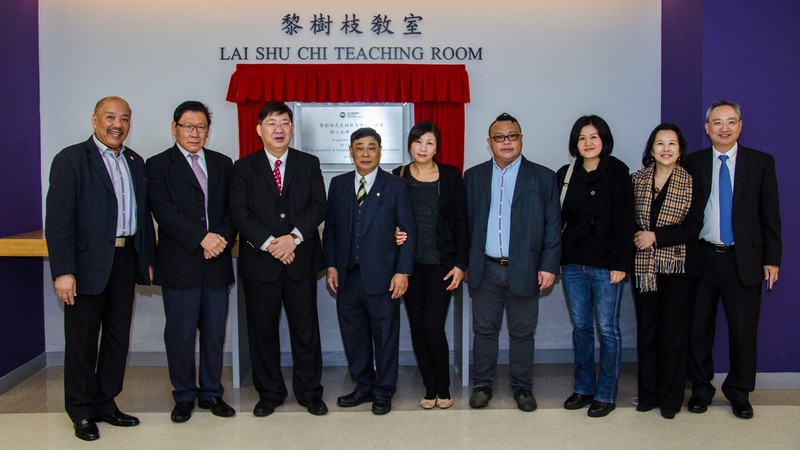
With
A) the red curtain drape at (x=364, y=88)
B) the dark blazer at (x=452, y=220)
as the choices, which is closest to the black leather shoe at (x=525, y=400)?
the dark blazer at (x=452, y=220)

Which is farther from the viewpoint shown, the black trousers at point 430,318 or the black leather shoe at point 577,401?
the black leather shoe at point 577,401

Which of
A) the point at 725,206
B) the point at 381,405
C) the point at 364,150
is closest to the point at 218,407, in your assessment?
the point at 381,405

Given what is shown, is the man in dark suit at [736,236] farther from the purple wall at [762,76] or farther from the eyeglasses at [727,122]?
the purple wall at [762,76]

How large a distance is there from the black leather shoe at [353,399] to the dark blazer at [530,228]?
1.02m

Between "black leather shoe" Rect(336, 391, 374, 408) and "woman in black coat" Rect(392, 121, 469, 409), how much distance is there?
19.6 inches

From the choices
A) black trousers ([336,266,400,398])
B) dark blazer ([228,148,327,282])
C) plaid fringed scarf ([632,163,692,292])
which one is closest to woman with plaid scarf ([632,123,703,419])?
plaid fringed scarf ([632,163,692,292])

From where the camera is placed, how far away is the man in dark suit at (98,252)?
10.6 ft

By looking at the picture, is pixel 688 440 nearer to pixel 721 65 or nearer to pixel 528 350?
pixel 528 350

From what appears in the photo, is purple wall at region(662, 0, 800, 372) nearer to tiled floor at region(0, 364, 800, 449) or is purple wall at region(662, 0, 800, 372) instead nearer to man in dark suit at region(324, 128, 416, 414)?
tiled floor at region(0, 364, 800, 449)

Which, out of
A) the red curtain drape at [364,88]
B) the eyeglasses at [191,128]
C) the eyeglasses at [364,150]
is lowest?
the eyeglasses at [364,150]

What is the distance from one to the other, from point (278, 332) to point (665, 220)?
2249mm

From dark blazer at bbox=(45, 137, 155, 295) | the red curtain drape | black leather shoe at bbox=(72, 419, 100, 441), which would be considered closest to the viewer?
dark blazer at bbox=(45, 137, 155, 295)

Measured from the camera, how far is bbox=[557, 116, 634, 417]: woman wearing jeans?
11.5ft

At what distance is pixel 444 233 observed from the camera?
142 inches
